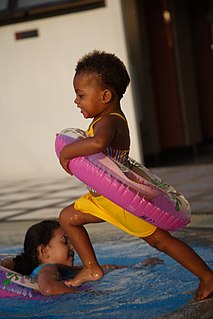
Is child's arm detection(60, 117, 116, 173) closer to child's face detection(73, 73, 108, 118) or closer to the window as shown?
child's face detection(73, 73, 108, 118)

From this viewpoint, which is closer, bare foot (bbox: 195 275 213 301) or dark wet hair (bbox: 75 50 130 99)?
bare foot (bbox: 195 275 213 301)

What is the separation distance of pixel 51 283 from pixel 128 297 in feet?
1.39

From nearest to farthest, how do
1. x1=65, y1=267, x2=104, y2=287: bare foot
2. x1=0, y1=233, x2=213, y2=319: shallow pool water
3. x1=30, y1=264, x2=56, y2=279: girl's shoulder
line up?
x1=0, y1=233, x2=213, y2=319: shallow pool water, x1=65, y1=267, x2=104, y2=287: bare foot, x1=30, y1=264, x2=56, y2=279: girl's shoulder

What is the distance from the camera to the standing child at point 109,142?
2.89 metres

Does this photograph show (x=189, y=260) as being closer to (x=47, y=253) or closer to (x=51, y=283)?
(x=51, y=283)

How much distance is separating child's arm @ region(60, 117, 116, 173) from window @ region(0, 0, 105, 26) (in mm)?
6454

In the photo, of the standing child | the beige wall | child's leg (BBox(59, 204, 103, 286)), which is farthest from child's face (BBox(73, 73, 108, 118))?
the beige wall

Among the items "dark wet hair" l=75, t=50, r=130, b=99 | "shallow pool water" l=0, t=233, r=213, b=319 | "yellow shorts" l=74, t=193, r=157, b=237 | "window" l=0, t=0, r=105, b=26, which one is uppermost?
"window" l=0, t=0, r=105, b=26

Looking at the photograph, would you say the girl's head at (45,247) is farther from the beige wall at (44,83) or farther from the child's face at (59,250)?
the beige wall at (44,83)

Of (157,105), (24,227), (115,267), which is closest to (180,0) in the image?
(157,105)

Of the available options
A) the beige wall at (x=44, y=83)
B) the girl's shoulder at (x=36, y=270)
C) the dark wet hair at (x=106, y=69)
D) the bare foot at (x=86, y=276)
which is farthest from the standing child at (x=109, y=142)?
the beige wall at (x=44, y=83)

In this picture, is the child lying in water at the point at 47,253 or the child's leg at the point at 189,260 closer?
the child's leg at the point at 189,260

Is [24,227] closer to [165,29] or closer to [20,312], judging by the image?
[20,312]

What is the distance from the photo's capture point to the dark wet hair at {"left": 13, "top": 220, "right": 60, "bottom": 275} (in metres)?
3.55
